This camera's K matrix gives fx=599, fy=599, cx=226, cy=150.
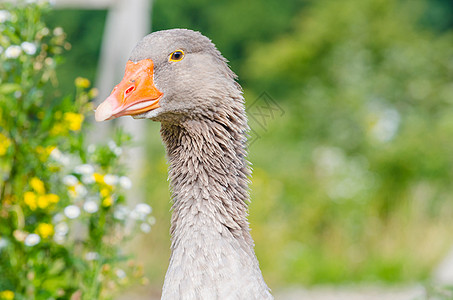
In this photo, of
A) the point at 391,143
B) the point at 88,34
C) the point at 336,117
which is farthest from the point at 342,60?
the point at 88,34

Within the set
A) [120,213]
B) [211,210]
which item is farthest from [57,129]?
[211,210]

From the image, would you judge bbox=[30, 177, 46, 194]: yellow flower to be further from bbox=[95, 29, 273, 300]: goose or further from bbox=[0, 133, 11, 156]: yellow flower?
bbox=[95, 29, 273, 300]: goose

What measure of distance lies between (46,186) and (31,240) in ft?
1.29

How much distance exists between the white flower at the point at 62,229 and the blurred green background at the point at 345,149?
2.23 metres

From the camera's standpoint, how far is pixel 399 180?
27.9 ft

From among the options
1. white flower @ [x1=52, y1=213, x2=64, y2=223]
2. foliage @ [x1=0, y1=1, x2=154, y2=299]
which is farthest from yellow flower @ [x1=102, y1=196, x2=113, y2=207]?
white flower @ [x1=52, y1=213, x2=64, y2=223]

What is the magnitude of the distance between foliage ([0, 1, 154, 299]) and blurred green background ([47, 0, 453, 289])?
6.89ft

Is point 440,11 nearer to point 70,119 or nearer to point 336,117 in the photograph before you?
point 336,117

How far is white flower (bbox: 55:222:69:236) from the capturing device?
3.44m

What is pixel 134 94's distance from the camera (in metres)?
2.31

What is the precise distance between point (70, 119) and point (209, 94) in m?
1.30

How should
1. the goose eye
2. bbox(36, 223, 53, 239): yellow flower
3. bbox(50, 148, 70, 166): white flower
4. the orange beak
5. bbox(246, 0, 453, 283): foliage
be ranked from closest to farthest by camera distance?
the orange beak
the goose eye
bbox(36, 223, 53, 239): yellow flower
bbox(50, 148, 70, 166): white flower
bbox(246, 0, 453, 283): foliage

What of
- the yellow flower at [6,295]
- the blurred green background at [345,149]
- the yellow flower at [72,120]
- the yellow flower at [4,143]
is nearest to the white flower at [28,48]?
the yellow flower at [72,120]

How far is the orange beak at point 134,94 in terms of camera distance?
2.25 metres
